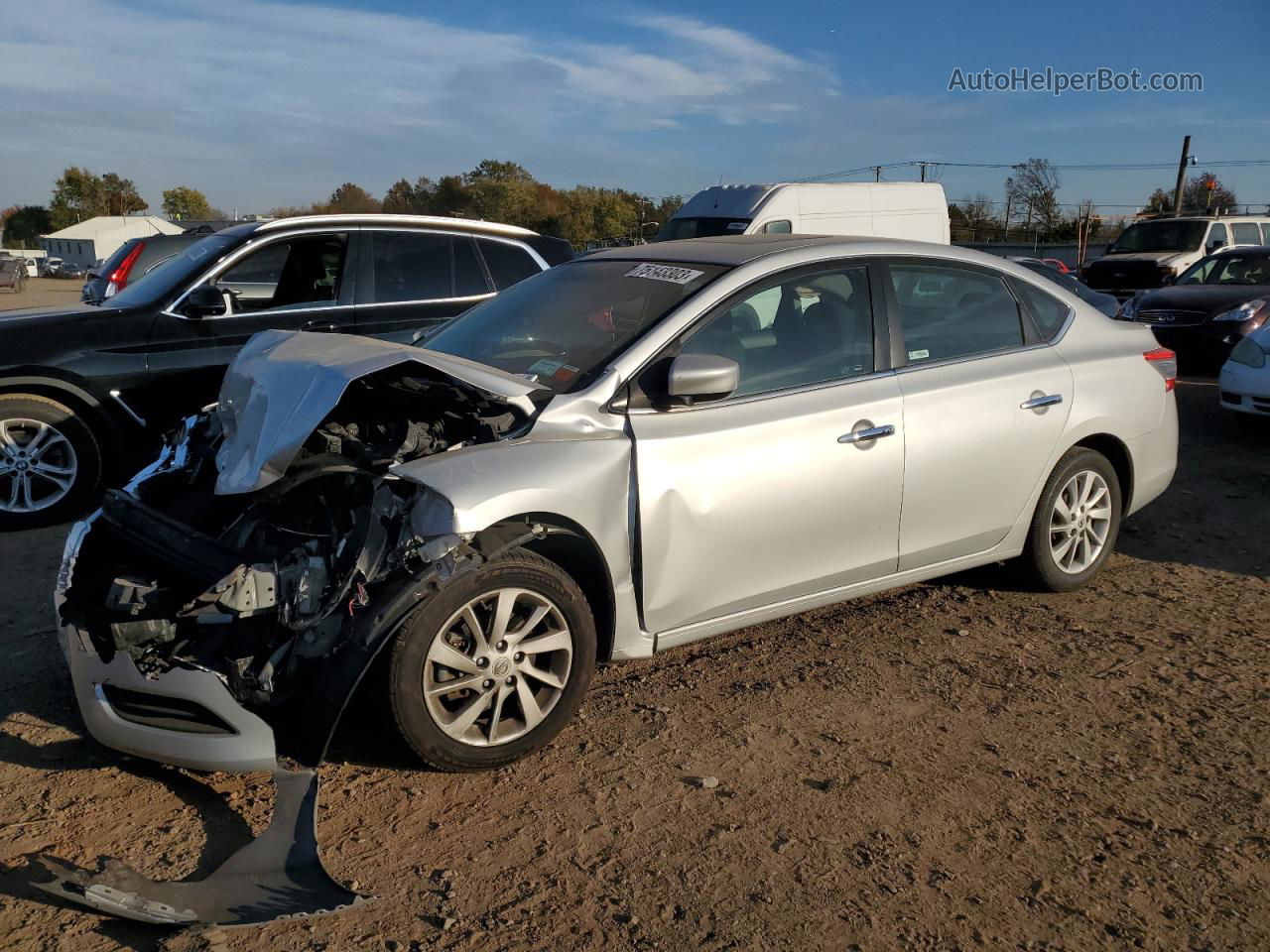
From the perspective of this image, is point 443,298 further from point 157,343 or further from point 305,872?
point 305,872

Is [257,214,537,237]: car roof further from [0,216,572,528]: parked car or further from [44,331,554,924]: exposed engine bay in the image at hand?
[44,331,554,924]: exposed engine bay

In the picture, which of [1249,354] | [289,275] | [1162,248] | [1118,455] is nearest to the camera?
[1118,455]

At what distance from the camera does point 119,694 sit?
321 centimetres

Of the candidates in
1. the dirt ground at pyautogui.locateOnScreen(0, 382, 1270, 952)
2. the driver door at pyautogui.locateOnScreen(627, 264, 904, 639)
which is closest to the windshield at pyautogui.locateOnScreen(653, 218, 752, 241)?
the driver door at pyautogui.locateOnScreen(627, 264, 904, 639)

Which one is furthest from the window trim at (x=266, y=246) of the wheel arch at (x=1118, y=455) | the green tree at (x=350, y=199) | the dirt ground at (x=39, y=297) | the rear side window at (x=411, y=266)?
the green tree at (x=350, y=199)

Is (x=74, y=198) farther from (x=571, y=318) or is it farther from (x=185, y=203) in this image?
(x=571, y=318)

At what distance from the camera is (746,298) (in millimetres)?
4121

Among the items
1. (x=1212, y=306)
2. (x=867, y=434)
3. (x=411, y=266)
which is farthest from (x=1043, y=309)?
(x=1212, y=306)

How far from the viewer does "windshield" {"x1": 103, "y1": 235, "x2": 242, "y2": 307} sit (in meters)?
6.65

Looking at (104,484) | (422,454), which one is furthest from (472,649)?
(104,484)

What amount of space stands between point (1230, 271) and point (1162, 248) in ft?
19.8

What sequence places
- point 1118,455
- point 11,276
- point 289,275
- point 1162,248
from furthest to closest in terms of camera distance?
point 11,276 → point 1162,248 → point 289,275 → point 1118,455

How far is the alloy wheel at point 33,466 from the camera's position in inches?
243

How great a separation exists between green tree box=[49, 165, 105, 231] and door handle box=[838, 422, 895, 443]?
107 m
